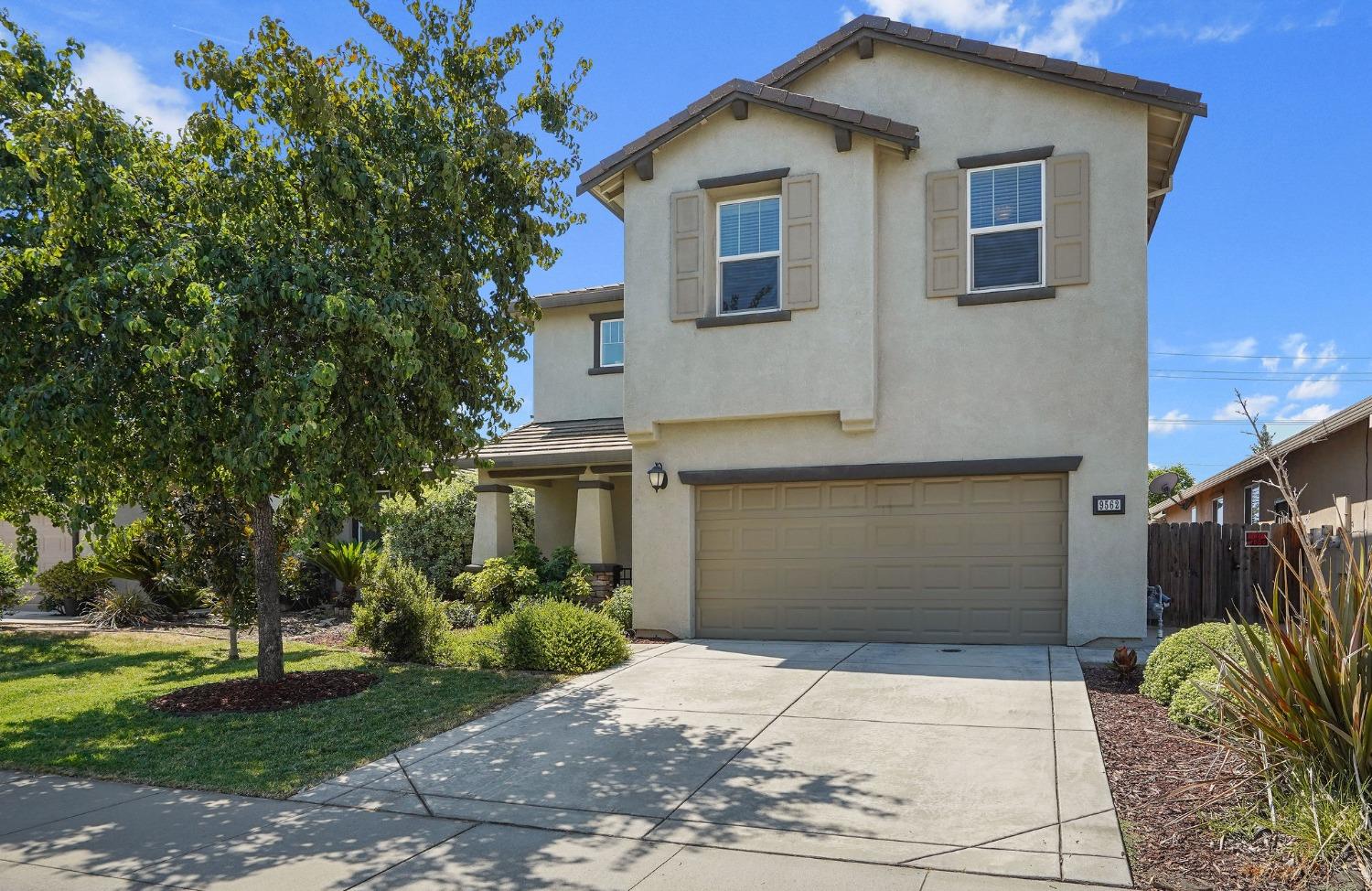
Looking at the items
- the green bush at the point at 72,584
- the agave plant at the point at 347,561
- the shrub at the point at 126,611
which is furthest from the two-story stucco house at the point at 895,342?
the green bush at the point at 72,584

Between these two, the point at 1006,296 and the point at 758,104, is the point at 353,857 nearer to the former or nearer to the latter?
the point at 1006,296

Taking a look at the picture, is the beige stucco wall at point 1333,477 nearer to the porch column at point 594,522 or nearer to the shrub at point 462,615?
the porch column at point 594,522

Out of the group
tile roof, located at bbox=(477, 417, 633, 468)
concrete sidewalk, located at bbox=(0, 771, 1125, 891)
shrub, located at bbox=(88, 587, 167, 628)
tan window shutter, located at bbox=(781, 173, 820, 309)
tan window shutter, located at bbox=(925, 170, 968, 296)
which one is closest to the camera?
concrete sidewalk, located at bbox=(0, 771, 1125, 891)

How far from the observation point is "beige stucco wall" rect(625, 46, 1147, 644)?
1110cm

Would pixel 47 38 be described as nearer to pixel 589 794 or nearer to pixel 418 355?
pixel 418 355

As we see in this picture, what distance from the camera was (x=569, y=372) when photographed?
18.3m

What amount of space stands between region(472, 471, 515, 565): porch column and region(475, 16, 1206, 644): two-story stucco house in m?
4.49

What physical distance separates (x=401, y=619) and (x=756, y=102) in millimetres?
8278

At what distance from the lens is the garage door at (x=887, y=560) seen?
11438mm

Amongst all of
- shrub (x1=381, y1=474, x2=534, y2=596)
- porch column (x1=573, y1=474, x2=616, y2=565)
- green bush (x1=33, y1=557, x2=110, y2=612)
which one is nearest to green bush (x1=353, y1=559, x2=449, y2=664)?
porch column (x1=573, y1=474, x2=616, y2=565)

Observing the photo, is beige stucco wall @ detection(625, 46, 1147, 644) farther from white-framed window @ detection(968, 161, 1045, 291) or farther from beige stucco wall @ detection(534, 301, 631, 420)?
beige stucco wall @ detection(534, 301, 631, 420)

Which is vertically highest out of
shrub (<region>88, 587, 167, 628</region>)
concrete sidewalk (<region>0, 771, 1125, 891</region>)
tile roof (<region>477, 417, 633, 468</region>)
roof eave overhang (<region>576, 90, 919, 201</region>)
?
roof eave overhang (<region>576, 90, 919, 201</region>)

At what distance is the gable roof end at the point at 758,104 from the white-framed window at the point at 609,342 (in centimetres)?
452

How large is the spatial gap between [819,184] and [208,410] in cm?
770
